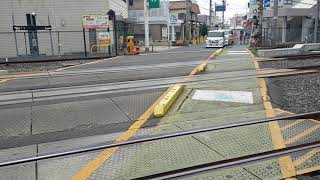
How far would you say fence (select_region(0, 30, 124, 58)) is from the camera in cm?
2994

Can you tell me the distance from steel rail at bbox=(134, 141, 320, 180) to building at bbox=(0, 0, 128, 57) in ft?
87.8

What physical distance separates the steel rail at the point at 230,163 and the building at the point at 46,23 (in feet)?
87.8

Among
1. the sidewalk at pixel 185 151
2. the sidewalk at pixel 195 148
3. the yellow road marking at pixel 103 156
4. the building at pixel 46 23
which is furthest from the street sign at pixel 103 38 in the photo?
the yellow road marking at pixel 103 156

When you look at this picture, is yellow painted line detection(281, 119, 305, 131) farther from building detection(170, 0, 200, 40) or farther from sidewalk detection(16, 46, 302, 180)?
building detection(170, 0, 200, 40)

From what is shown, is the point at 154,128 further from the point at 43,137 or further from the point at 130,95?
the point at 130,95

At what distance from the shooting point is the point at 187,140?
586cm

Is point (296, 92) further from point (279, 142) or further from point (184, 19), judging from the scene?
point (184, 19)

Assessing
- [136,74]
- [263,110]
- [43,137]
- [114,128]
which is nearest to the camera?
[43,137]

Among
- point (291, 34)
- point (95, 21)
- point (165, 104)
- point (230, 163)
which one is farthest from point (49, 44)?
point (291, 34)

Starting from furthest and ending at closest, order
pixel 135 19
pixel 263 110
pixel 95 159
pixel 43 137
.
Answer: pixel 135 19, pixel 263 110, pixel 43 137, pixel 95 159

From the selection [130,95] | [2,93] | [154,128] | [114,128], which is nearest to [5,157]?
[114,128]

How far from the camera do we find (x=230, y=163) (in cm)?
468

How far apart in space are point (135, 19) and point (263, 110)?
1750 inches

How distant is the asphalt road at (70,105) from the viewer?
666 centimetres
